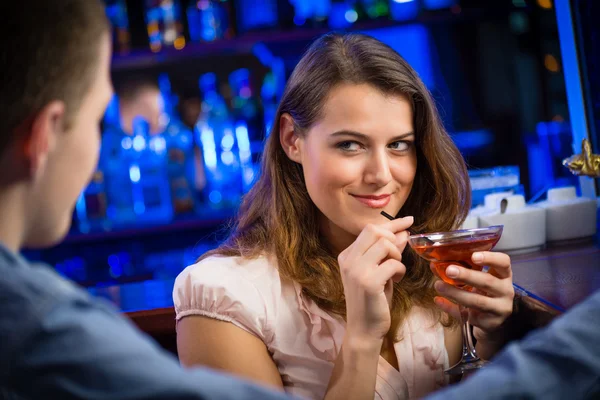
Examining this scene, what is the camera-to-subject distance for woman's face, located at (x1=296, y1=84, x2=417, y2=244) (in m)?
1.77

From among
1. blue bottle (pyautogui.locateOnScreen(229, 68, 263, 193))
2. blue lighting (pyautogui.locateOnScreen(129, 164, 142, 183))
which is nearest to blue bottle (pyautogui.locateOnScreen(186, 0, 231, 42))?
blue bottle (pyautogui.locateOnScreen(229, 68, 263, 193))

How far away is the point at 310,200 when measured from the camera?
77.6 inches

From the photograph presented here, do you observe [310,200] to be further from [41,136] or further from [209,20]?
[209,20]

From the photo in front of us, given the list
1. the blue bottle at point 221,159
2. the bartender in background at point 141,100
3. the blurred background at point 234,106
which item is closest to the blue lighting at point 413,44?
the blurred background at point 234,106

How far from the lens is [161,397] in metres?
0.77

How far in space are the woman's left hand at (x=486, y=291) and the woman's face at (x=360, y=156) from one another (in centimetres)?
31

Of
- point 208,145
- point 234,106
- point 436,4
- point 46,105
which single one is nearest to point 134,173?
point 208,145

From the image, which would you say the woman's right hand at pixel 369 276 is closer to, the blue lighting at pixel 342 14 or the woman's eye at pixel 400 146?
the woman's eye at pixel 400 146

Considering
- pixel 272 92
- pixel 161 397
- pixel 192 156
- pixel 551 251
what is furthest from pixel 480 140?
pixel 161 397

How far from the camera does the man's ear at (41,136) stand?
828 mm

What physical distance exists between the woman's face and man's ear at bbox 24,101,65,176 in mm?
1004

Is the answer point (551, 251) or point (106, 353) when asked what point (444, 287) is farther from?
point (106, 353)

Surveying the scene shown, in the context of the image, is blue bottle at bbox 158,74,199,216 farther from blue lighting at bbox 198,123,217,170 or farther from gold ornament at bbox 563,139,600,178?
gold ornament at bbox 563,139,600,178

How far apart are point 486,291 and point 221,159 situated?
269 cm
